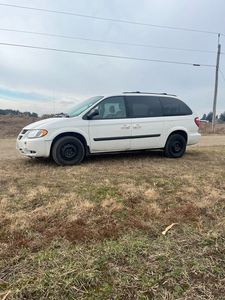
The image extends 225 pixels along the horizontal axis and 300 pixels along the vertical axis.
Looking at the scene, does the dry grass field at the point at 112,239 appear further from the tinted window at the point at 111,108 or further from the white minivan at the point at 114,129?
the tinted window at the point at 111,108

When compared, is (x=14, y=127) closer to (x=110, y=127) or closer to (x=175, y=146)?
(x=110, y=127)

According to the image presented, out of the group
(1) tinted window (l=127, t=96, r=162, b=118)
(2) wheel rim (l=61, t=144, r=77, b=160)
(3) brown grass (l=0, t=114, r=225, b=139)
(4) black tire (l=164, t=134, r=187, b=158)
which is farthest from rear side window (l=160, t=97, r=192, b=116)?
(3) brown grass (l=0, t=114, r=225, b=139)

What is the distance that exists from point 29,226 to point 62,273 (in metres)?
0.76

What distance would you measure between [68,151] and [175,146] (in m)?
3.04

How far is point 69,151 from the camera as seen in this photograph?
469 centimetres

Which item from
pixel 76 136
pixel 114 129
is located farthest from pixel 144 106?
pixel 76 136

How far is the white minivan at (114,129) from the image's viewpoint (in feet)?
14.9

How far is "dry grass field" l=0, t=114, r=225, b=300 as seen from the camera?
1299mm

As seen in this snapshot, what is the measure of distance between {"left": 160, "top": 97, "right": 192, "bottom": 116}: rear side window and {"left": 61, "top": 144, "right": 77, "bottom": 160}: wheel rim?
105 inches

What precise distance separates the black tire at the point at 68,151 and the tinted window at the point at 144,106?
5.27 feet

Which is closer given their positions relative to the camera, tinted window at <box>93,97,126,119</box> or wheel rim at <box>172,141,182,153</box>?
tinted window at <box>93,97,126,119</box>

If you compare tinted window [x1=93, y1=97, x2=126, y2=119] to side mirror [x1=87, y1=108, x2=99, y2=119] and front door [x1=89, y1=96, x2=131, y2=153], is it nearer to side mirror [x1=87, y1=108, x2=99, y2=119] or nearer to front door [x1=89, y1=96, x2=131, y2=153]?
front door [x1=89, y1=96, x2=131, y2=153]

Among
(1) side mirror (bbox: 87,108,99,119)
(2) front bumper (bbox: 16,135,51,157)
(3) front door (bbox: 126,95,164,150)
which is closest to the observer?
(2) front bumper (bbox: 16,135,51,157)

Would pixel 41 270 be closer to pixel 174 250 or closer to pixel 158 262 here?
pixel 158 262
